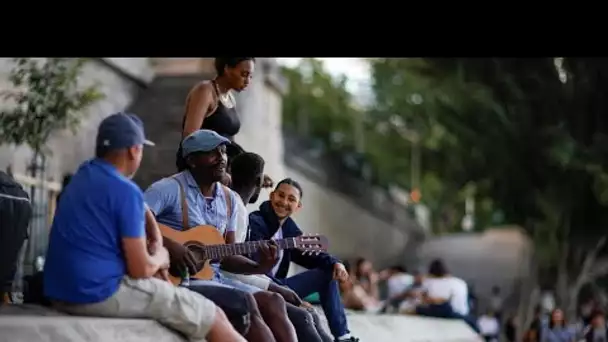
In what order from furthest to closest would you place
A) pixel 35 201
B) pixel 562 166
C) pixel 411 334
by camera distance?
pixel 562 166, pixel 411 334, pixel 35 201

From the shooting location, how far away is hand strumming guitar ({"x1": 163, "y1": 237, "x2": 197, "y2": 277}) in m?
3.35

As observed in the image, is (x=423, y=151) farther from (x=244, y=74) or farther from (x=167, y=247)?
(x=167, y=247)

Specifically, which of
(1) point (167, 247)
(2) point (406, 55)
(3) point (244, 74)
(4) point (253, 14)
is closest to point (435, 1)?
(2) point (406, 55)

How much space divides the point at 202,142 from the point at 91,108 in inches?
28.8

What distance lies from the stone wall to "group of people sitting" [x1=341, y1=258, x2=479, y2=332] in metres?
1.08

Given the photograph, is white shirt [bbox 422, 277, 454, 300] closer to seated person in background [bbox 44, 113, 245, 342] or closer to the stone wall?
the stone wall

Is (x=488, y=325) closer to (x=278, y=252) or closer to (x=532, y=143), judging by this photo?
(x=532, y=143)

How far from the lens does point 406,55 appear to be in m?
5.20

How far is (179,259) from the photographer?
11.1 feet

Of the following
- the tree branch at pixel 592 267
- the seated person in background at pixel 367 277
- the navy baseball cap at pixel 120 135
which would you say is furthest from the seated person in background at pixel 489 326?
the navy baseball cap at pixel 120 135

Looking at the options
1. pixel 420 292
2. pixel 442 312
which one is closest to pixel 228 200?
pixel 442 312

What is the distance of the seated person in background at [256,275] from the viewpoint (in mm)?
3619

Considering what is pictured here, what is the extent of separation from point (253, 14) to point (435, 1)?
2.22 ft

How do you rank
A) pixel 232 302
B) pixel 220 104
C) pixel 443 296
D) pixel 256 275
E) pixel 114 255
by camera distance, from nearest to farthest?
pixel 114 255
pixel 232 302
pixel 256 275
pixel 220 104
pixel 443 296
